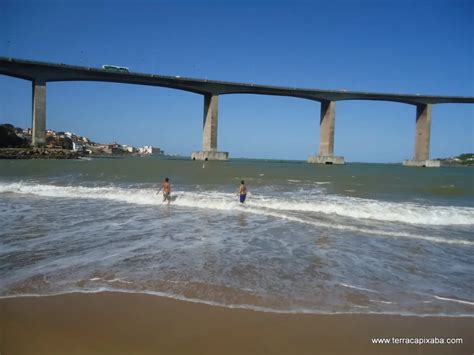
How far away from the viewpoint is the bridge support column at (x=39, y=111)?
58156 millimetres

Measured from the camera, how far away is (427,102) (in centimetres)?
7875

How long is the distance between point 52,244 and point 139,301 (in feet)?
10.2

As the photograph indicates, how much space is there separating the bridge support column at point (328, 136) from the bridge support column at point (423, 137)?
65.0 feet

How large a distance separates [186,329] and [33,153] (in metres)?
60.9

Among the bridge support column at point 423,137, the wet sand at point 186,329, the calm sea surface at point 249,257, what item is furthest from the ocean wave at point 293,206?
the bridge support column at point 423,137

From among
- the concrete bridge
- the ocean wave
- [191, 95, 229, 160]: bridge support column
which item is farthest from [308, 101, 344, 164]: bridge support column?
the ocean wave

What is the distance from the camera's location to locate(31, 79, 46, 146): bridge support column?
191 feet

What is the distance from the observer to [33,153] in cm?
5469

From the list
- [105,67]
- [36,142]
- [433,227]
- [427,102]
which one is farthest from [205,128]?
[433,227]

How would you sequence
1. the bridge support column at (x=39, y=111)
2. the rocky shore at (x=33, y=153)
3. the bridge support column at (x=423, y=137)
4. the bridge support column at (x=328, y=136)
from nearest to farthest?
the rocky shore at (x=33, y=153)
the bridge support column at (x=39, y=111)
the bridge support column at (x=328, y=136)
the bridge support column at (x=423, y=137)

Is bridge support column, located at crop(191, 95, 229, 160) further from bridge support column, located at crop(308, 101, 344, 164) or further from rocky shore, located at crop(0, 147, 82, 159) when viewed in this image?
rocky shore, located at crop(0, 147, 82, 159)

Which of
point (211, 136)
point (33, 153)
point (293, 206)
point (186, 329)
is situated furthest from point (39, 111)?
point (186, 329)

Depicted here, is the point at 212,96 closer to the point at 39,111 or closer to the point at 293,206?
the point at 39,111

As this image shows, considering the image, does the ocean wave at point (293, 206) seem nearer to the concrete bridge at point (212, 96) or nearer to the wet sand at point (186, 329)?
the wet sand at point (186, 329)
